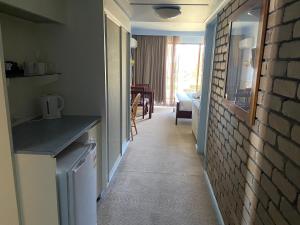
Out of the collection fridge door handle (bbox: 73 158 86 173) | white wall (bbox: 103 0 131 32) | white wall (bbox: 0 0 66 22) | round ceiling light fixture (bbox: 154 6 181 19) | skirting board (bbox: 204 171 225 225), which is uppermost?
round ceiling light fixture (bbox: 154 6 181 19)

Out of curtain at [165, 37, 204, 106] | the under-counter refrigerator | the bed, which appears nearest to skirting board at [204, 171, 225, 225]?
the under-counter refrigerator

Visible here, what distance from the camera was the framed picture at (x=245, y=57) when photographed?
1368mm

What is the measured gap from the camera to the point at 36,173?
148cm

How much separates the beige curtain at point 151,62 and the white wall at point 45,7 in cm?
530

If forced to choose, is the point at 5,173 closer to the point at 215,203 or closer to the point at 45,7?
the point at 45,7

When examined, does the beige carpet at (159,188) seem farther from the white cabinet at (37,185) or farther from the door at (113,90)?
the white cabinet at (37,185)

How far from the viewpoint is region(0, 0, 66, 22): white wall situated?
146 cm

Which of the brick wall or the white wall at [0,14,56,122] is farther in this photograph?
the white wall at [0,14,56,122]

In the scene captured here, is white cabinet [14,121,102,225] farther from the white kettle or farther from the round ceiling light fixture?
the round ceiling light fixture

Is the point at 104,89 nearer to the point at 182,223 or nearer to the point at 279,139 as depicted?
the point at 182,223

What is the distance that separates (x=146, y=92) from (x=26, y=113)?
13.8 ft

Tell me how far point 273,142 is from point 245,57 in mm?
741

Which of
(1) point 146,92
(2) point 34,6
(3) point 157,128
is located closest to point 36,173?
(2) point 34,6

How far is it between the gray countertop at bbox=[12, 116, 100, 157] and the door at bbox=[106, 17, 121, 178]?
1.52ft
